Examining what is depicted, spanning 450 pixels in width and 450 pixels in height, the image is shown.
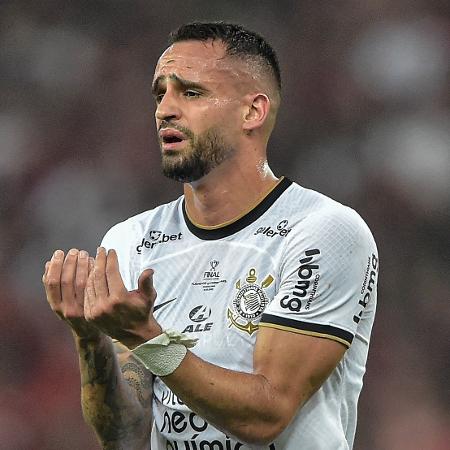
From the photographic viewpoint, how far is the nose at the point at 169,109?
8.87 feet

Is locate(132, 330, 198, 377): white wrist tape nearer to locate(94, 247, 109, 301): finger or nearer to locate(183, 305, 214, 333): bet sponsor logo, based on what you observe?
locate(94, 247, 109, 301): finger

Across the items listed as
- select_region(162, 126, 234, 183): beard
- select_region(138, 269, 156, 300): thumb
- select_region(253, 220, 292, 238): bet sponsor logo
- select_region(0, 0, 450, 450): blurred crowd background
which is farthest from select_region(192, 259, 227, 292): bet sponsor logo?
select_region(0, 0, 450, 450): blurred crowd background

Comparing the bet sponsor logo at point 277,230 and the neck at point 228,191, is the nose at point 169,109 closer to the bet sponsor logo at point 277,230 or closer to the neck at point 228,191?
the neck at point 228,191

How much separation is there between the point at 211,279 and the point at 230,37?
2.37 ft

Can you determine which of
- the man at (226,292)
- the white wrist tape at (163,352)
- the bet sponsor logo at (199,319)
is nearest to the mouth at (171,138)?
the man at (226,292)

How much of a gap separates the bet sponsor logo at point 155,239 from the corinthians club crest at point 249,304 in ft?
1.19

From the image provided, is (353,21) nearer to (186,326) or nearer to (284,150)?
(284,150)

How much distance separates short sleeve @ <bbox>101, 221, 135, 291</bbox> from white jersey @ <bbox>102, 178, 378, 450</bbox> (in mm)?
23

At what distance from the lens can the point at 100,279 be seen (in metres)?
2.11

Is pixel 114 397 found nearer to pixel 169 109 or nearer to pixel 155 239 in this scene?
pixel 155 239

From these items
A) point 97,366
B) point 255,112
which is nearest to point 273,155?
point 255,112

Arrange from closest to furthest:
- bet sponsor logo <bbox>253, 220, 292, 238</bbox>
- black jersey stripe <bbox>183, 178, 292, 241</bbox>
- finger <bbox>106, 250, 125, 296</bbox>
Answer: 1. finger <bbox>106, 250, 125, 296</bbox>
2. bet sponsor logo <bbox>253, 220, 292, 238</bbox>
3. black jersey stripe <bbox>183, 178, 292, 241</bbox>

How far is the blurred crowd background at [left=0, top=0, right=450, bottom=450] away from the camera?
4.95 metres

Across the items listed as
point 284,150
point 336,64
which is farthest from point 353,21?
point 284,150
